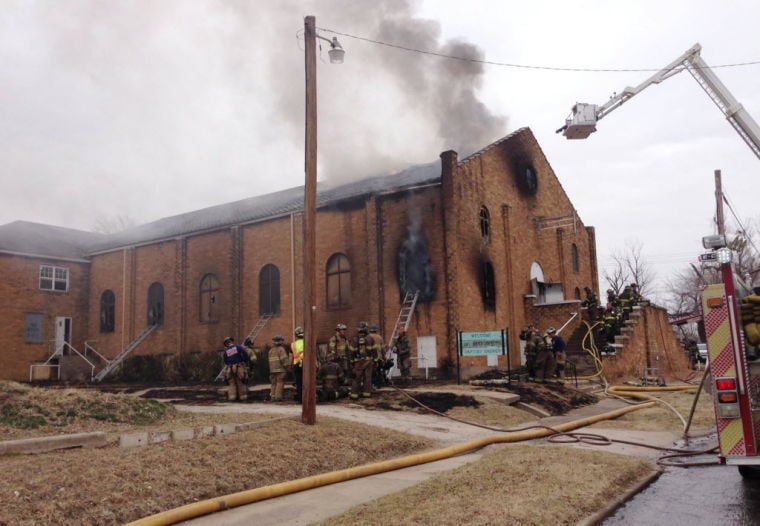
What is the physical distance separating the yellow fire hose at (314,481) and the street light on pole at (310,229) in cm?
182

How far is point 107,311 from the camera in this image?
3023cm

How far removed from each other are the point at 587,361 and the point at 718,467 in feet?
44.4

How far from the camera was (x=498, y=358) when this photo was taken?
72.7ft

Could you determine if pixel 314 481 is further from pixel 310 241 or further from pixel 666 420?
pixel 666 420

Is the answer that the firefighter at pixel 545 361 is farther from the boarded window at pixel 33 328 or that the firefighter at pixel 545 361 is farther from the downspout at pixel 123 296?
the boarded window at pixel 33 328

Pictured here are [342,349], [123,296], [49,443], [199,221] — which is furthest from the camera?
[199,221]

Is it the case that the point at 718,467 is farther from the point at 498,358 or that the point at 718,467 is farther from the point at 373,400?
the point at 498,358

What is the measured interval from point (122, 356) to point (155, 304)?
2.54 m

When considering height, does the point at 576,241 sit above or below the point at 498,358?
above

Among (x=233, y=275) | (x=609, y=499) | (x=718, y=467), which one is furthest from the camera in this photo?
(x=233, y=275)

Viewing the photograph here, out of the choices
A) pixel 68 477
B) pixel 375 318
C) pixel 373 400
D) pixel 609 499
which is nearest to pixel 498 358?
pixel 375 318

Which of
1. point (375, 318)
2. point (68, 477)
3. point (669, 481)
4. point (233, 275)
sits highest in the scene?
point (233, 275)

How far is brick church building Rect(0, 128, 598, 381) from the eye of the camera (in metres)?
20.9

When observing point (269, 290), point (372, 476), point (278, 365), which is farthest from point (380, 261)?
point (372, 476)
